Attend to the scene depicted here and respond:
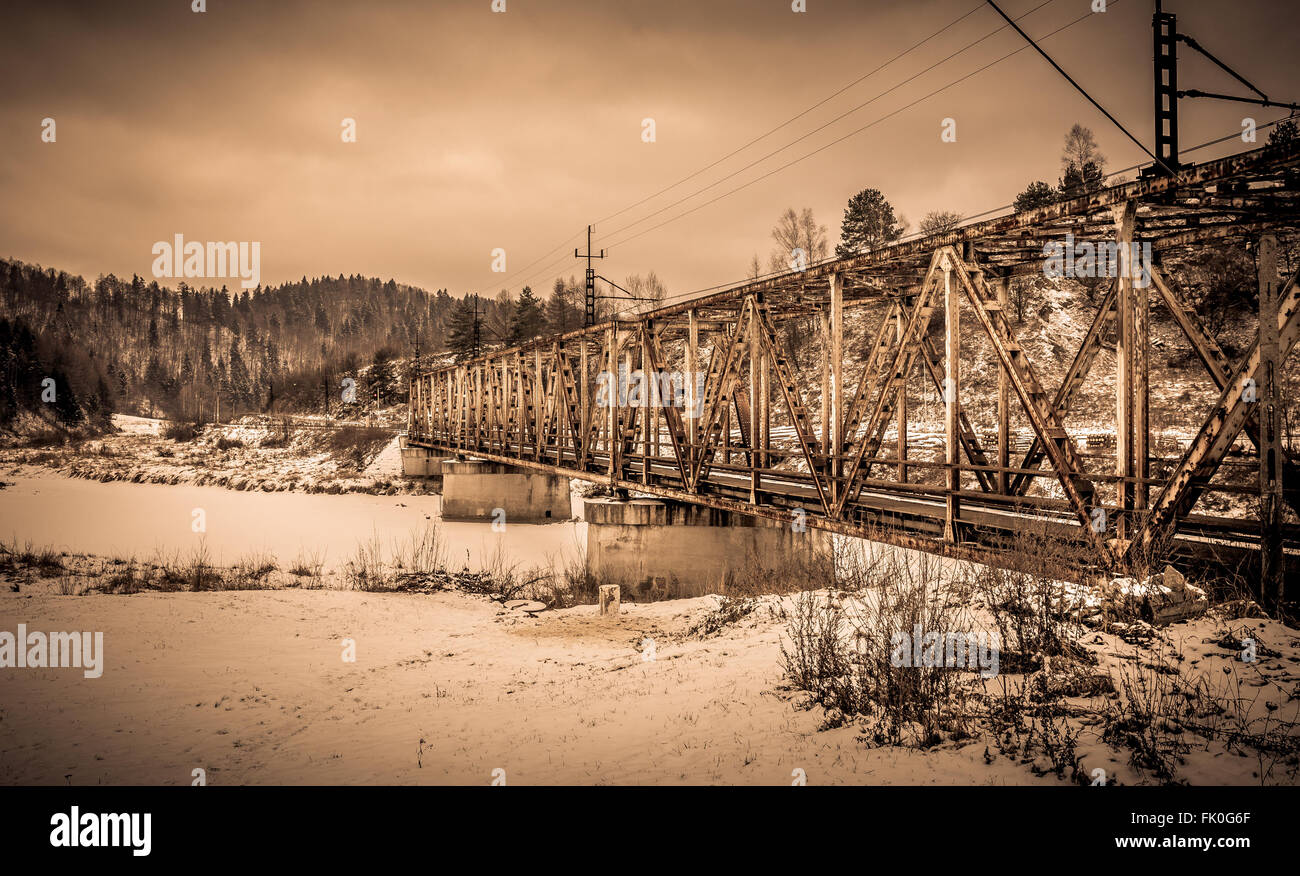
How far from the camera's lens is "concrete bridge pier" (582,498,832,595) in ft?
55.0

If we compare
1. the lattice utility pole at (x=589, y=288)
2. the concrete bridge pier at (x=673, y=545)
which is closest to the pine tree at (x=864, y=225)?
the lattice utility pole at (x=589, y=288)

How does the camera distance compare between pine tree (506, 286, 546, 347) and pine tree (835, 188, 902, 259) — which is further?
pine tree (506, 286, 546, 347)

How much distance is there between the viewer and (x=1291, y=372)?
105 ft

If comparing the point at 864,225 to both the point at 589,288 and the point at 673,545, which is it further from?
the point at 673,545

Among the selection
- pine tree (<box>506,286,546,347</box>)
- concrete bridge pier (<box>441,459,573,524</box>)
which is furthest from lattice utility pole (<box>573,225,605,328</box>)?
pine tree (<box>506,286,546,347</box>)

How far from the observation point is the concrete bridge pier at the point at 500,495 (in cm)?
3381

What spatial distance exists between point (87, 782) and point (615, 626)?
27.8 feet

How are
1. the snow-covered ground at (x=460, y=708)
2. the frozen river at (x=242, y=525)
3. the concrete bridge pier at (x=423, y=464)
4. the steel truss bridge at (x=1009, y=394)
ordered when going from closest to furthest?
1. the snow-covered ground at (x=460, y=708)
2. the steel truss bridge at (x=1009, y=394)
3. the frozen river at (x=242, y=525)
4. the concrete bridge pier at (x=423, y=464)

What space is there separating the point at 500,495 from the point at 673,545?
18.8 metres

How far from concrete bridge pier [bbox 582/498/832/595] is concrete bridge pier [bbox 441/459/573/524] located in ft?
54.9

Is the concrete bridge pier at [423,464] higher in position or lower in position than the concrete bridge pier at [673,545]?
higher

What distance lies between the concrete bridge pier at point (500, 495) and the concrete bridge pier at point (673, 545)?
16722 millimetres

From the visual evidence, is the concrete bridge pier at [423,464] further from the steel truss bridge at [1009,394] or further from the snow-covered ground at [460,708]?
the snow-covered ground at [460,708]

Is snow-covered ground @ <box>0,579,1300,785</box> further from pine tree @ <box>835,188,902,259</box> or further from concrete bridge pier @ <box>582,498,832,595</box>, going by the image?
pine tree @ <box>835,188,902,259</box>
